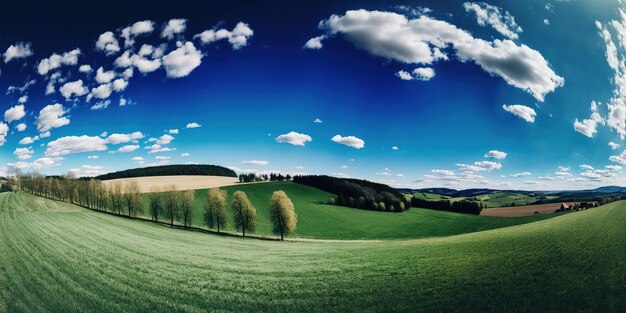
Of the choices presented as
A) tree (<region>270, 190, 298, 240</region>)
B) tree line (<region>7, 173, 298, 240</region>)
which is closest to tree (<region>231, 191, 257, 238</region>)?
tree line (<region>7, 173, 298, 240</region>)

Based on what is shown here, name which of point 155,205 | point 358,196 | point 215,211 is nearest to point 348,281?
point 215,211

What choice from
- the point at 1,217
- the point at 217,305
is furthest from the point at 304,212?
the point at 217,305

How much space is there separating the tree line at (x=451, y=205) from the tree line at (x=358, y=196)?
33.6 feet

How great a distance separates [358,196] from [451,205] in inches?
1482

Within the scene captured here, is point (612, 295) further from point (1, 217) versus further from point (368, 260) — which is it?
point (1, 217)

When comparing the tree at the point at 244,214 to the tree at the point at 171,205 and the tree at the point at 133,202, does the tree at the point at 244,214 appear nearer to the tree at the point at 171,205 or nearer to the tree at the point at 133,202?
the tree at the point at 171,205

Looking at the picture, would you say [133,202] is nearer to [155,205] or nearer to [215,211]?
[155,205]

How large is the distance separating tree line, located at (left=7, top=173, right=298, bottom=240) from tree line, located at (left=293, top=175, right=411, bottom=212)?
5280 centimetres

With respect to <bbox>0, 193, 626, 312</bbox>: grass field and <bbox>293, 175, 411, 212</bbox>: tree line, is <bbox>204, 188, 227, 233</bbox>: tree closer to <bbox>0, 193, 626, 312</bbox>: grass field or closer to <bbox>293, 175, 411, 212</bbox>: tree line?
<bbox>0, 193, 626, 312</bbox>: grass field

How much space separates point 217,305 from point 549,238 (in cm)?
2757

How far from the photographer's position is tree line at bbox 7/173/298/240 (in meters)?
71.2

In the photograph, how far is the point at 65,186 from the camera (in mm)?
128375

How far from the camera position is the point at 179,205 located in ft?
276

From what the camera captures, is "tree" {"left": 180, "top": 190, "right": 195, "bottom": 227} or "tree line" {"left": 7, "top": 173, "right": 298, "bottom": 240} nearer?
"tree line" {"left": 7, "top": 173, "right": 298, "bottom": 240}
